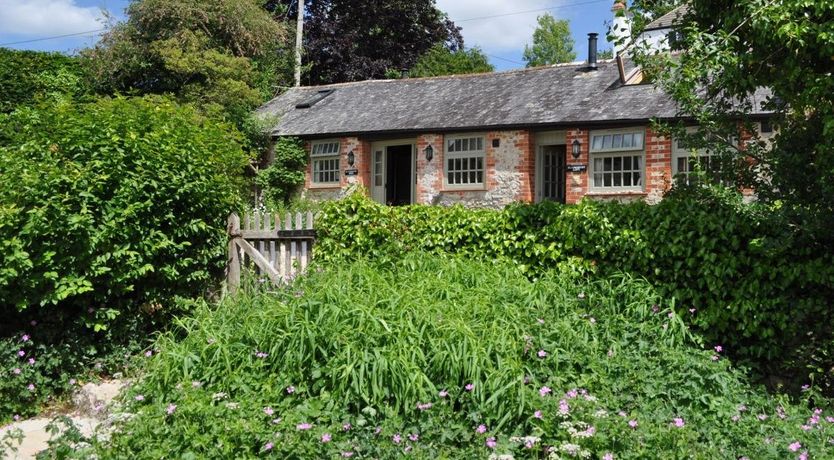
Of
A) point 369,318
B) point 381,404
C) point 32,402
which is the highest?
point 369,318

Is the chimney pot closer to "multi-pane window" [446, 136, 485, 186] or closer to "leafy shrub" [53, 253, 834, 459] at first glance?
"multi-pane window" [446, 136, 485, 186]

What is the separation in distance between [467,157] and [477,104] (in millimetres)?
1507

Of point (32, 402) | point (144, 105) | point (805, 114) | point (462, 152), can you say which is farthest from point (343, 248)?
point (462, 152)

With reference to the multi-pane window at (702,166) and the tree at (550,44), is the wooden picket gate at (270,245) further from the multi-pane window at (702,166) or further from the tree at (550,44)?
the tree at (550,44)

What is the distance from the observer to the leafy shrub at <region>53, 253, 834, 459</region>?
4.18 metres

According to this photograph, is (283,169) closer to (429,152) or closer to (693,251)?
(429,152)

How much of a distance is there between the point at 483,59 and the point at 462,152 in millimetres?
15263

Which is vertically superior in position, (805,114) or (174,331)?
(805,114)

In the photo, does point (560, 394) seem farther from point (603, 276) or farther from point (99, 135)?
point (99, 135)

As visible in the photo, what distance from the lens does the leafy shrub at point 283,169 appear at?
2023 cm

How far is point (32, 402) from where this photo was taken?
19.5 feet

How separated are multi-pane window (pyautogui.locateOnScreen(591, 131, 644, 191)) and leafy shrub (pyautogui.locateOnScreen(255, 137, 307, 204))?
8.01 meters

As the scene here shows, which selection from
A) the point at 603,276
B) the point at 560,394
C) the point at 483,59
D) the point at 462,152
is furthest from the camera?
the point at 483,59

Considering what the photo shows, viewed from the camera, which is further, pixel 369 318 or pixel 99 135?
pixel 99 135
